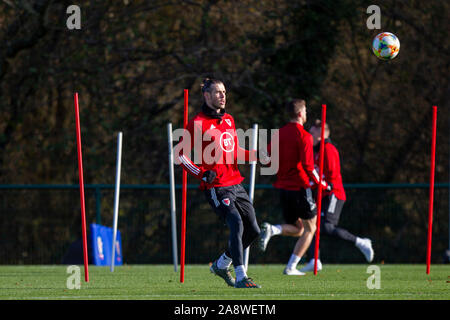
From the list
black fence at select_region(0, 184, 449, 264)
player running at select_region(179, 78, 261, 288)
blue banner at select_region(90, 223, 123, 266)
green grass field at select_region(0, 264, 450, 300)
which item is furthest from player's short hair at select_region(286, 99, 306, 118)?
black fence at select_region(0, 184, 449, 264)

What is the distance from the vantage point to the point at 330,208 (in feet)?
42.4

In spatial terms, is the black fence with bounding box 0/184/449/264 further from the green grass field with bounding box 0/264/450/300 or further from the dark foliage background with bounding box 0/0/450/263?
the green grass field with bounding box 0/264/450/300

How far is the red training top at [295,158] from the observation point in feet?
37.8

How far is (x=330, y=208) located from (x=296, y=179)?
1.38 m

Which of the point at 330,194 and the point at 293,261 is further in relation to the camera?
the point at 330,194

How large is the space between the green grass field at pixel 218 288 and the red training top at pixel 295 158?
1.22 m

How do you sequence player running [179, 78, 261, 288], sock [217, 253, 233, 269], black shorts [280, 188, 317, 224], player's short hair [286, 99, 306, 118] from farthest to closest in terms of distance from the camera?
black shorts [280, 188, 317, 224] → player's short hair [286, 99, 306, 118] → sock [217, 253, 233, 269] → player running [179, 78, 261, 288]

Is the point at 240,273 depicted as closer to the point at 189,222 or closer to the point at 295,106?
the point at 295,106

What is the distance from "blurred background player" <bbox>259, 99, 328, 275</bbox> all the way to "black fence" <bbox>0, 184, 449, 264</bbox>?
483 centimetres

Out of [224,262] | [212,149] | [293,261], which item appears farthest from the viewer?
[293,261]

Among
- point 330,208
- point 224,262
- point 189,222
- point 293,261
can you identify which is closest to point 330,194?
point 330,208

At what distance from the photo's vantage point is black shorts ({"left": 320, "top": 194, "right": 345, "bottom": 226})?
42.4 ft

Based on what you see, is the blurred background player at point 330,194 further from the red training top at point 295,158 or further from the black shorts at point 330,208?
the red training top at point 295,158

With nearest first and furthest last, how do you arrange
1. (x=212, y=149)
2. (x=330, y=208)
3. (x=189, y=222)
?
(x=212, y=149) < (x=330, y=208) < (x=189, y=222)
